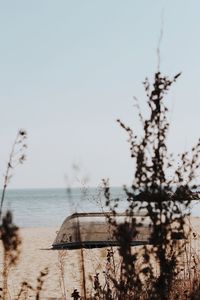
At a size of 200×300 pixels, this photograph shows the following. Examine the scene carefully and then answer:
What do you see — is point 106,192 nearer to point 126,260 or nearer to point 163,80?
point 126,260

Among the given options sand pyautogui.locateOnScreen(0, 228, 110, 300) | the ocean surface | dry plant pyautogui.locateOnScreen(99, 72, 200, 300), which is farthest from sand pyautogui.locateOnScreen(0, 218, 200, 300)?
dry plant pyautogui.locateOnScreen(99, 72, 200, 300)

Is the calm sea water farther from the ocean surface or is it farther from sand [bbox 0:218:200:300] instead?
sand [bbox 0:218:200:300]

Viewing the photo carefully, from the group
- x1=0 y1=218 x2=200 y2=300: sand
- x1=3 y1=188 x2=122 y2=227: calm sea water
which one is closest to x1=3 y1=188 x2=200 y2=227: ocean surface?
x1=3 y1=188 x2=122 y2=227: calm sea water

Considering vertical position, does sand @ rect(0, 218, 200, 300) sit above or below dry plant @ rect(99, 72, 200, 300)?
below

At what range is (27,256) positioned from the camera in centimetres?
1695

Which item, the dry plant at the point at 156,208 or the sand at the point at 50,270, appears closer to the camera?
the dry plant at the point at 156,208

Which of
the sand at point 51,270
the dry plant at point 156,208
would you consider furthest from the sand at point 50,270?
the dry plant at point 156,208

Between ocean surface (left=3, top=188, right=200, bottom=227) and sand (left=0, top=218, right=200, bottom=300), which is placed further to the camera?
sand (left=0, top=218, right=200, bottom=300)

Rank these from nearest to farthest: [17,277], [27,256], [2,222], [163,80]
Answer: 1. [2,222]
2. [163,80]
3. [17,277]
4. [27,256]

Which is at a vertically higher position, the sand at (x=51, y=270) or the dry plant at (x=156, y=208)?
the dry plant at (x=156, y=208)

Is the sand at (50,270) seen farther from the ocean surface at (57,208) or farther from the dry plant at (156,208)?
the dry plant at (156,208)

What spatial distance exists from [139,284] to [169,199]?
1.76ft

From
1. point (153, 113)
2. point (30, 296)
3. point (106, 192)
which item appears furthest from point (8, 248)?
point (30, 296)

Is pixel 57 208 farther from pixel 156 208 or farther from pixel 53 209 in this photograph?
pixel 156 208
